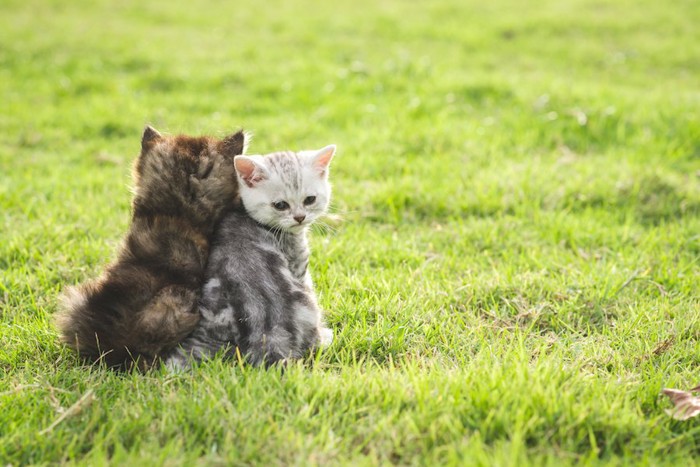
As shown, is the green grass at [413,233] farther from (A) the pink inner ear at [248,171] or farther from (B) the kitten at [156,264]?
(A) the pink inner ear at [248,171]

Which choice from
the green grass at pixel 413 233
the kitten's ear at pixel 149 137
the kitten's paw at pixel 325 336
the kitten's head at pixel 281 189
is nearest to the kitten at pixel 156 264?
the kitten's ear at pixel 149 137

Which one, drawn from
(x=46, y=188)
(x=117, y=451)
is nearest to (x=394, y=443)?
(x=117, y=451)

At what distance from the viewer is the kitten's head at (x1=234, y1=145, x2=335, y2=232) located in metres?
4.10

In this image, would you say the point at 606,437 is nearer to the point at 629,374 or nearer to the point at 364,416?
the point at 629,374

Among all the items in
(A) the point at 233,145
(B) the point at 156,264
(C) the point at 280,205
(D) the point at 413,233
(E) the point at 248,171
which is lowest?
(D) the point at 413,233

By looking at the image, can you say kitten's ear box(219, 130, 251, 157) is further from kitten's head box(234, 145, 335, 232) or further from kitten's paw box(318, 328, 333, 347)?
kitten's paw box(318, 328, 333, 347)

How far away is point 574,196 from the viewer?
6.15 metres

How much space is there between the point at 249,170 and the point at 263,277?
0.78 metres

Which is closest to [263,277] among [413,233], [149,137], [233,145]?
[233,145]

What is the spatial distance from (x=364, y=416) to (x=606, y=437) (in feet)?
3.69

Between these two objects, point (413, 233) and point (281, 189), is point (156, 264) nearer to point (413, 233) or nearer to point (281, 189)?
point (281, 189)

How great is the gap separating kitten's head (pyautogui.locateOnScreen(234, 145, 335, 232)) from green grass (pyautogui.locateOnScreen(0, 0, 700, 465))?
0.64 metres

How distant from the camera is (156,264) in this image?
3.56m

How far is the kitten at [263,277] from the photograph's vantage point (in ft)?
11.5
